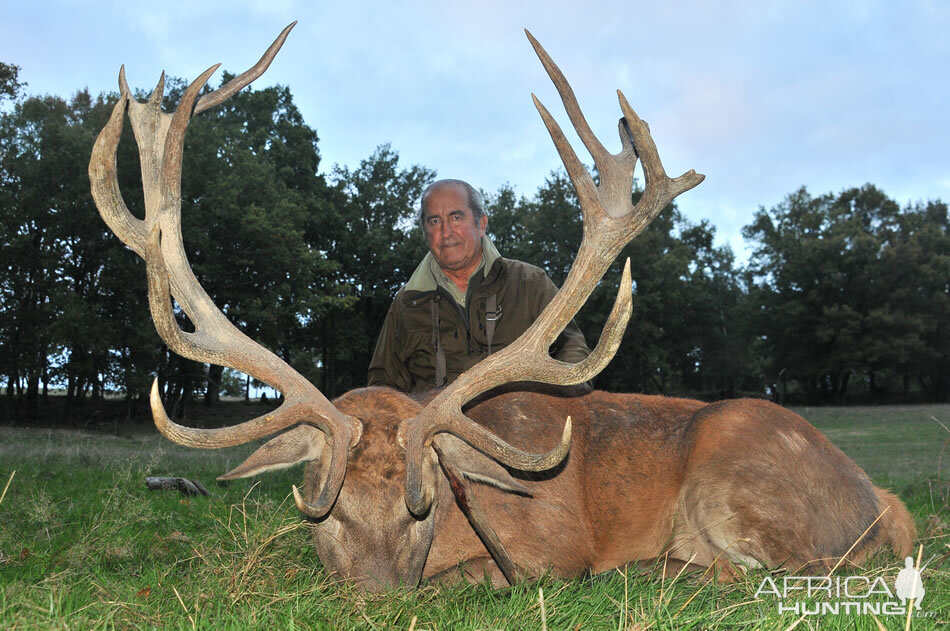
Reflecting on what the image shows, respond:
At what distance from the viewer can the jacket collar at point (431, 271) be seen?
6.25 m

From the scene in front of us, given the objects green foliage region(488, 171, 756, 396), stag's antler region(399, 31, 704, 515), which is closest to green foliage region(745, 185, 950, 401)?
green foliage region(488, 171, 756, 396)

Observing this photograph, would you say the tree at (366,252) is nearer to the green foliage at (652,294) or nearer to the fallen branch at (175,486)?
the green foliage at (652,294)

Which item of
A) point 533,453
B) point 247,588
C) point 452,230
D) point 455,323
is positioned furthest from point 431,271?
point 247,588

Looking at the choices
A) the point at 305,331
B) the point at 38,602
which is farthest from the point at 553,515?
the point at 305,331

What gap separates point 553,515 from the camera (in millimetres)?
4406

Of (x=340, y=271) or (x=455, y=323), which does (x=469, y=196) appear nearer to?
(x=455, y=323)

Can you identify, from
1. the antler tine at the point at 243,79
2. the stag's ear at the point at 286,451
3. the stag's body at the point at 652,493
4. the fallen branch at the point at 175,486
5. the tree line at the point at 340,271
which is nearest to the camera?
the stag's ear at the point at 286,451

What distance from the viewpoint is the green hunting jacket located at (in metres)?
6.02

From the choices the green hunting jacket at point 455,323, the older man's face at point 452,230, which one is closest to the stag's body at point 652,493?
the green hunting jacket at point 455,323

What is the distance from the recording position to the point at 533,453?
3863mm

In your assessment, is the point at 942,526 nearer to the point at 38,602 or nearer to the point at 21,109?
the point at 38,602

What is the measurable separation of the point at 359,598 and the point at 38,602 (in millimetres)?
1332

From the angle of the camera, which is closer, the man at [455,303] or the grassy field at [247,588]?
the grassy field at [247,588]

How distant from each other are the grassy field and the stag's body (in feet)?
0.92
